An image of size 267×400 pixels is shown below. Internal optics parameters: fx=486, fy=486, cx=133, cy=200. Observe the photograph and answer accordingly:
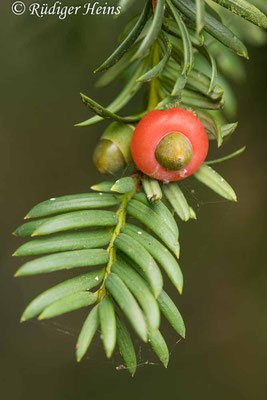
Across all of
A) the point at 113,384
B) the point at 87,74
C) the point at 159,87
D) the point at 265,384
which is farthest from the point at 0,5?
the point at 265,384

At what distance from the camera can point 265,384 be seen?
1.21 m

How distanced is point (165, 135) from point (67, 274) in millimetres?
692

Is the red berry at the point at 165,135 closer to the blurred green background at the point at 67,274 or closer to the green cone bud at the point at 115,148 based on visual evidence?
the green cone bud at the point at 115,148

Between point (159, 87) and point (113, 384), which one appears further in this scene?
point (113, 384)

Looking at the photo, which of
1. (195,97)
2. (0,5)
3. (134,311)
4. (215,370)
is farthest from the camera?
(215,370)

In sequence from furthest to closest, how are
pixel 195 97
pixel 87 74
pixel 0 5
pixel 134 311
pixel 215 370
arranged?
pixel 215 370, pixel 87 74, pixel 0 5, pixel 195 97, pixel 134 311

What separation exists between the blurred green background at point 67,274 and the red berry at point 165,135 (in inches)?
17.1

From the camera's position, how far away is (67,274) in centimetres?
115

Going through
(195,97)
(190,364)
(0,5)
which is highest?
(0,5)

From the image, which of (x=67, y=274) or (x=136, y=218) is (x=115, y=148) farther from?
(x=67, y=274)

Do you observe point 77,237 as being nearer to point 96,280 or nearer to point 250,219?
point 96,280

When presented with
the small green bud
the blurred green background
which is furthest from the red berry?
the blurred green background

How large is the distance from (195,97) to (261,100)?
0.51m

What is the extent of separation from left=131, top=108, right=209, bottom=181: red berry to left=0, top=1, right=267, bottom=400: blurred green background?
0.43 metres
